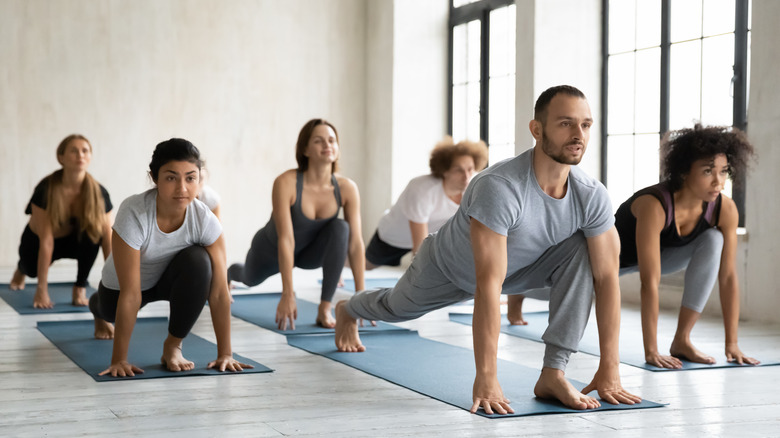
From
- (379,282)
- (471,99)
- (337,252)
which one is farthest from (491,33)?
(337,252)

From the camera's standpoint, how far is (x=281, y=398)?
8.09 ft

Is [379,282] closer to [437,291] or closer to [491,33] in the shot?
[491,33]

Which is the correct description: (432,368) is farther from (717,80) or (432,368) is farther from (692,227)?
(717,80)

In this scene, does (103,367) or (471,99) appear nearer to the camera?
(103,367)

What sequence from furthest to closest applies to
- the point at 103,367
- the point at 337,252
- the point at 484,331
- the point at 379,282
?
the point at 379,282
the point at 337,252
the point at 103,367
the point at 484,331

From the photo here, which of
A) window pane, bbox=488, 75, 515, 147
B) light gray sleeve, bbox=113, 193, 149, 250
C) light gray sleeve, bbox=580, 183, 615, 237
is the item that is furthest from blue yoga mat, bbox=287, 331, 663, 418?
window pane, bbox=488, 75, 515, 147

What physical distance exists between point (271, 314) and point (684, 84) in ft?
8.10

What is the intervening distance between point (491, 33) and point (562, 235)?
4477mm

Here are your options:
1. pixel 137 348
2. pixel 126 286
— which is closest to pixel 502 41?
pixel 137 348

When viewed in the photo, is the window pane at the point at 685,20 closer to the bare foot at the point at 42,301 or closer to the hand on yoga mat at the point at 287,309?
the hand on yoga mat at the point at 287,309

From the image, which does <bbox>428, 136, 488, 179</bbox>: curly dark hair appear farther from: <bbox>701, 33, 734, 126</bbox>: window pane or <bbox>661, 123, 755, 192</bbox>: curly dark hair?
<bbox>661, 123, 755, 192</bbox>: curly dark hair

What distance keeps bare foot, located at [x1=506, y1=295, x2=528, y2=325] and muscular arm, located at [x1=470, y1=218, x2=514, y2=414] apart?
5.57 ft

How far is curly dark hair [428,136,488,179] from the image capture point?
4.43 meters

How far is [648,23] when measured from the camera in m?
5.19
